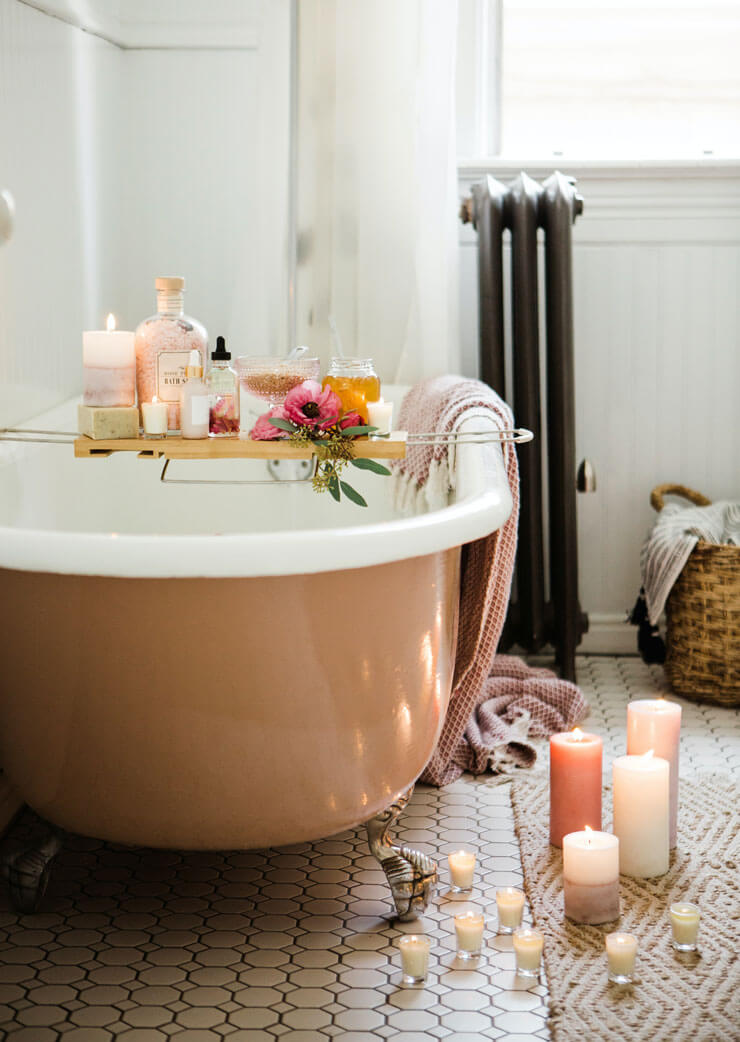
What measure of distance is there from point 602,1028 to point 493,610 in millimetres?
711

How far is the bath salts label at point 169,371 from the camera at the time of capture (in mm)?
1764

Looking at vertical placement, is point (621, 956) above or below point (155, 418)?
below

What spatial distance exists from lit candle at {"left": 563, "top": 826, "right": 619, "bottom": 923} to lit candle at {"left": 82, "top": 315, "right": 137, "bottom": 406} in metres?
0.89

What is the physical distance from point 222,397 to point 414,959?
83 cm

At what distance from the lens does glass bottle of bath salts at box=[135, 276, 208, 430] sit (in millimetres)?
1765

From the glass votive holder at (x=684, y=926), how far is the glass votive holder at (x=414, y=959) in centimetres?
32

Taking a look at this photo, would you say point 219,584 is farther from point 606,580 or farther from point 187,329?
point 606,580

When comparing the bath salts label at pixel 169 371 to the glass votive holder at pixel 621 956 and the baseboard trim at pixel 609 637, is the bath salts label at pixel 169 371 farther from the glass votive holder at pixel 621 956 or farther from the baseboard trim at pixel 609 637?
the baseboard trim at pixel 609 637

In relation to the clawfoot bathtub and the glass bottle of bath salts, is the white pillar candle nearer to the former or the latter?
the clawfoot bathtub

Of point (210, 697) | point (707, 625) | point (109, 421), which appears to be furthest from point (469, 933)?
point (707, 625)

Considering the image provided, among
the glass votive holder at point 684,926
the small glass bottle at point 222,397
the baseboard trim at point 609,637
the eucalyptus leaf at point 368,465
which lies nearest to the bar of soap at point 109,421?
the small glass bottle at point 222,397

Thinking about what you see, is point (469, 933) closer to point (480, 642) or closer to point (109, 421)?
point (480, 642)

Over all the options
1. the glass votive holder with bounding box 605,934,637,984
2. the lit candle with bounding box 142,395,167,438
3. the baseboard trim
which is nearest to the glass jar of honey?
the lit candle with bounding box 142,395,167,438

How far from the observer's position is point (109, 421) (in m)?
1.72
